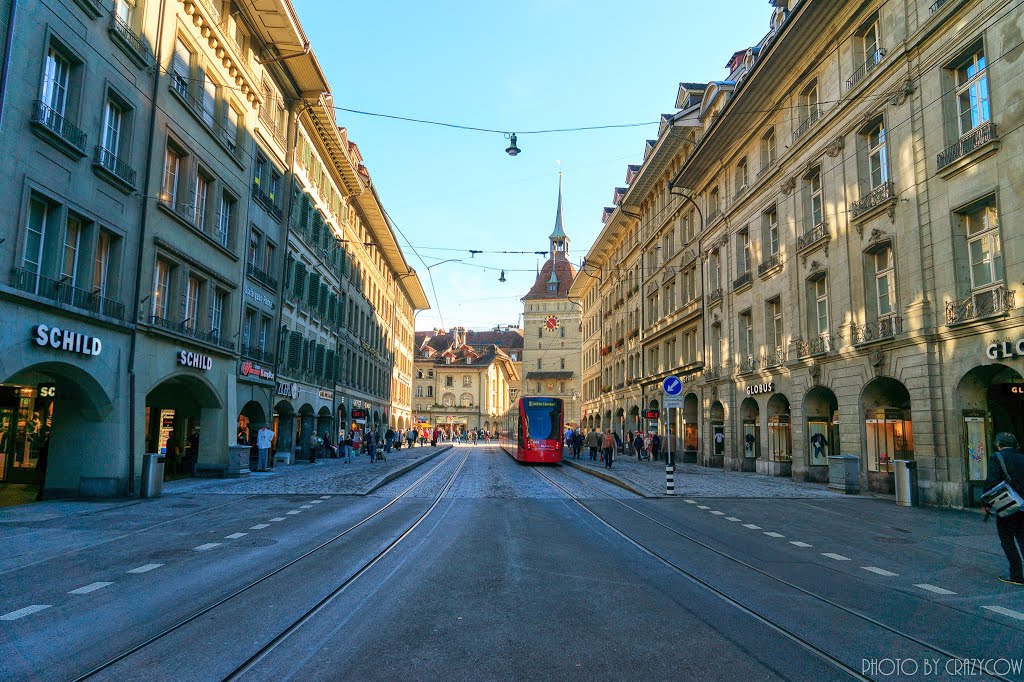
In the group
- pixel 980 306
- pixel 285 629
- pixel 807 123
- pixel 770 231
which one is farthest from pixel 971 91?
pixel 285 629

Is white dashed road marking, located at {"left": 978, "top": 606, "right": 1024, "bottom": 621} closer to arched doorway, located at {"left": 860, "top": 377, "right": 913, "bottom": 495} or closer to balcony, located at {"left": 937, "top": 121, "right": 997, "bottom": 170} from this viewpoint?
balcony, located at {"left": 937, "top": 121, "right": 997, "bottom": 170}

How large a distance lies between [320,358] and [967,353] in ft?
96.5

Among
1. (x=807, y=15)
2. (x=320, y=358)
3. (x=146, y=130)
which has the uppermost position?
(x=807, y=15)

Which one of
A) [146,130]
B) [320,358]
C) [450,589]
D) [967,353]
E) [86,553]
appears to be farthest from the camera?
[320,358]

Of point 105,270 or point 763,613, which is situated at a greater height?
point 105,270

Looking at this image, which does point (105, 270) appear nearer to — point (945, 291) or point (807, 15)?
point (945, 291)

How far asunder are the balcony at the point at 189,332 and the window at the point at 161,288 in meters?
0.21

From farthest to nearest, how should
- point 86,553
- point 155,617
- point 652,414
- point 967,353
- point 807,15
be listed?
point 652,414 < point 807,15 < point 967,353 < point 86,553 < point 155,617

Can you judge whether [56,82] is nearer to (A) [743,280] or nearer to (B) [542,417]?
(B) [542,417]

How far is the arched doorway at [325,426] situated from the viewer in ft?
127

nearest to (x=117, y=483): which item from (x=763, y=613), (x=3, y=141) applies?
(x=3, y=141)

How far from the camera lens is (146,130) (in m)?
17.6

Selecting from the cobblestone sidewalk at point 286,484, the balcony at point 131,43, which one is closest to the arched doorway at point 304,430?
the cobblestone sidewalk at point 286,484

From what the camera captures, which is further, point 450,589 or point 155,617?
point 450,589
